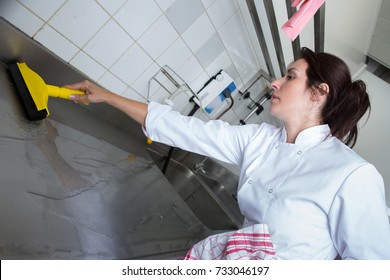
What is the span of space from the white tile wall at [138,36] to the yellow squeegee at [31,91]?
6.2 inches

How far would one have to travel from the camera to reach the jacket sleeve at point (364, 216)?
798 millimetres

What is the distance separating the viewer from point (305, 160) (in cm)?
94

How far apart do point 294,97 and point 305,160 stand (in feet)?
0.71

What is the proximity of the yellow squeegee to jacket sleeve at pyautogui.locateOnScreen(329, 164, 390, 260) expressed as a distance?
3.05 ft

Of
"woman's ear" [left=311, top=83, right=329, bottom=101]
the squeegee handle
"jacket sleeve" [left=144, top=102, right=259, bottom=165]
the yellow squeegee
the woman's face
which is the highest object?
"woman's ear" [left=311, top=83, right=329, bottom=101]

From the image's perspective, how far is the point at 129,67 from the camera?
1.37 m

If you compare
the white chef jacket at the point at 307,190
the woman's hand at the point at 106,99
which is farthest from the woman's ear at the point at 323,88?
the woman's hand at the point at 106,99

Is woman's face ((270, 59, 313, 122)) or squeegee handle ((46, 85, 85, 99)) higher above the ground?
woman's face ((270, 59, 313, 122))

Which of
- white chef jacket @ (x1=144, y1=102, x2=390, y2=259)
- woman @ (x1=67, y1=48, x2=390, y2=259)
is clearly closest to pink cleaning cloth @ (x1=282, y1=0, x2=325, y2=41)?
woman @ (x1=67, y1=48, x2=390, y2=259)

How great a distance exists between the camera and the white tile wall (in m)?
1.04

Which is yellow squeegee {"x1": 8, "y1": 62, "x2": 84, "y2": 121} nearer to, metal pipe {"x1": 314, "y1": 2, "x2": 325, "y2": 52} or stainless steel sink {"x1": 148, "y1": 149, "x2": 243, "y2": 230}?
stainless steel sink {"x1": 148, "y1": 149, "x2": 243, "y2": 230}

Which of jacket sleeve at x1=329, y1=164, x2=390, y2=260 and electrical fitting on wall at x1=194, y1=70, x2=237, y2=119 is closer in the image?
jacket sleeve at x1=329, y1=164, x2=390, y2=260

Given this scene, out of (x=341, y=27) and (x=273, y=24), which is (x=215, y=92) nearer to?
(x=273, y=24)
